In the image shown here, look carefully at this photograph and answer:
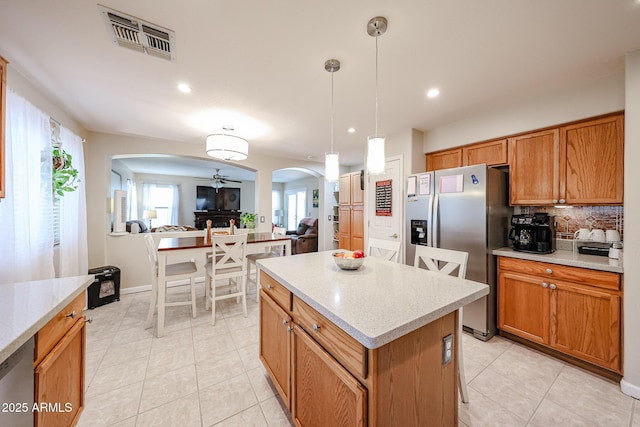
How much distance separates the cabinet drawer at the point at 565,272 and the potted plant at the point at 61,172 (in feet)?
15.0

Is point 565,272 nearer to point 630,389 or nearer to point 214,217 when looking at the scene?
point 630,389

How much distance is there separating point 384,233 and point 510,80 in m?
2.18

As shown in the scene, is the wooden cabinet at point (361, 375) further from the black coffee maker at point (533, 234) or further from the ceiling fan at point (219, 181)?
the ceiling fan at point (219, 181)

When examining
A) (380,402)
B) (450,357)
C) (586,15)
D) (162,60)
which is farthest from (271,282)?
(586,15)

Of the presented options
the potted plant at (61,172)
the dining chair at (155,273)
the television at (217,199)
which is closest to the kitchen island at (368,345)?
the dining chair at (155,273)

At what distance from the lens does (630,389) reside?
1.63 m

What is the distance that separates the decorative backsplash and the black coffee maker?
0.13 meters

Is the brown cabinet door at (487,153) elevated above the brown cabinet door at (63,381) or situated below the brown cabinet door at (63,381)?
above

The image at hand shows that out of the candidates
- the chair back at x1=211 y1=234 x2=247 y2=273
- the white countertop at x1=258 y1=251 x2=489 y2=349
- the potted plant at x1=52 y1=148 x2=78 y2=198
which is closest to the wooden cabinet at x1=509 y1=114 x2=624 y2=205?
the white countertop at x1=258 y1=251 x2=489 y2=349

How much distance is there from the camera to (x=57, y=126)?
2.48m

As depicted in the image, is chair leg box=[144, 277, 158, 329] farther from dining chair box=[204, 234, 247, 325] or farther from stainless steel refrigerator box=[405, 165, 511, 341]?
stainless steel refrigerator box=[405, 165, 511, 341]

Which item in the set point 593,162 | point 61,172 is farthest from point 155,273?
point 593,162

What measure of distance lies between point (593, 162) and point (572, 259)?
0.86m

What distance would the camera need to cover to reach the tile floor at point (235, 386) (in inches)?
57.4
